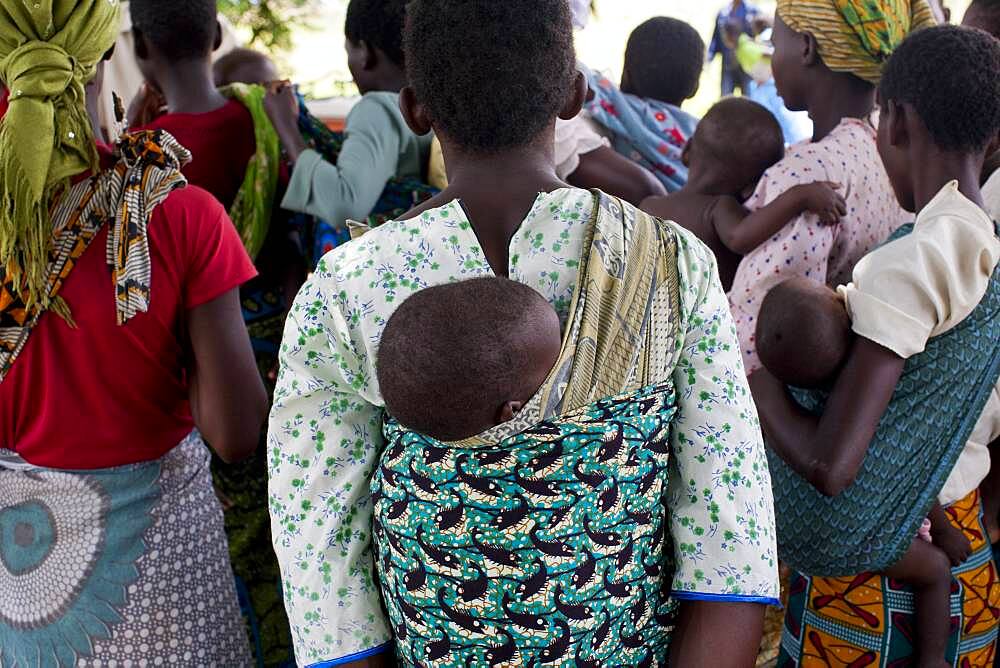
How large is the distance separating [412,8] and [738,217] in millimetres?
1540

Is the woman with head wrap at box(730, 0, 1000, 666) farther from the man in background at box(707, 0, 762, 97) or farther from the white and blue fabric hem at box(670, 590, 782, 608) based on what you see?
the man in background at box(707, 0, 762, 97)

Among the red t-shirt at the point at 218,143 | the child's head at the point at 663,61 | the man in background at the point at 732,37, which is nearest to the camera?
the red t-shirt at the point at 218,143

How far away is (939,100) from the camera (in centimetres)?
203

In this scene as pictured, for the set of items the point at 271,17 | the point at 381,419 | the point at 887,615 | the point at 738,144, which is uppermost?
the point at 738,144

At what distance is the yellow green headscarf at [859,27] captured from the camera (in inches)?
101

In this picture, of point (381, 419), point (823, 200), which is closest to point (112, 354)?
point (381, 419)

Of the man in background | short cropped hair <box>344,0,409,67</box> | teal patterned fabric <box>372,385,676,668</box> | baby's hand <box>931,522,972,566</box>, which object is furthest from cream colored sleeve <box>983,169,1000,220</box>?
the man in background

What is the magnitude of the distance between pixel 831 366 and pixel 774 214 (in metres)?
0.70

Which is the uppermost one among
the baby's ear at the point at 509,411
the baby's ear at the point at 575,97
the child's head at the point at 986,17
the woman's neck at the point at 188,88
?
the child's head at the point at 986,17

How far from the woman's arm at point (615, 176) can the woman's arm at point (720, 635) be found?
2.07 m

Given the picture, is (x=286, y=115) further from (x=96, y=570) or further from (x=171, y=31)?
(x=96, y=570)

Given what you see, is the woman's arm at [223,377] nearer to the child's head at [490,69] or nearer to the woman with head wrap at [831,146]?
the child's head at [490,69]

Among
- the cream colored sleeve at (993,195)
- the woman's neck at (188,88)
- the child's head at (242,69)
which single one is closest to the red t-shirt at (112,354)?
the woman's neck at (188,88)

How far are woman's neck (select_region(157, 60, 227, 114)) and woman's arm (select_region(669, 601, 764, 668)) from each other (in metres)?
2.13
